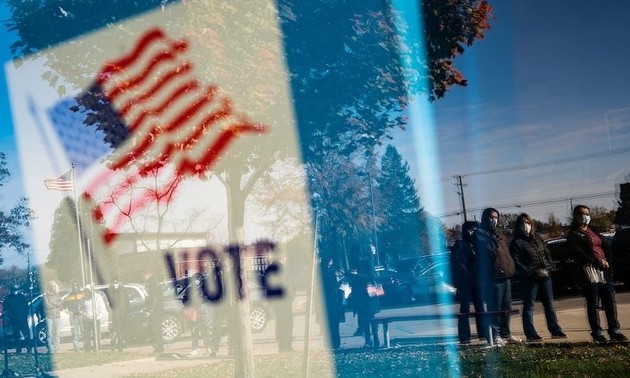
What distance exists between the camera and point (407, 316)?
7.38 m

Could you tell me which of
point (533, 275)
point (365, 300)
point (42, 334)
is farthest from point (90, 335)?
point (533, 275)

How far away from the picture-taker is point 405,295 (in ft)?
26.0

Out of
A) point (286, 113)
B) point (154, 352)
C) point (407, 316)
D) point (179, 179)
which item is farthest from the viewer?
point (154, 352)

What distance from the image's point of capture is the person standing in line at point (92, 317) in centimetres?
849

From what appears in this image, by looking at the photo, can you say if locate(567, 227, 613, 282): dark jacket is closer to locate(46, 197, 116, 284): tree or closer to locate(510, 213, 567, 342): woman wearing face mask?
locate(510, 213, 567, 342): woman wearing face mask

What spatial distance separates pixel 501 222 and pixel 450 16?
2.18m

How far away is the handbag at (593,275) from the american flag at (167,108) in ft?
11.4

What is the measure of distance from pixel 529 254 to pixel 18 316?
5346mm

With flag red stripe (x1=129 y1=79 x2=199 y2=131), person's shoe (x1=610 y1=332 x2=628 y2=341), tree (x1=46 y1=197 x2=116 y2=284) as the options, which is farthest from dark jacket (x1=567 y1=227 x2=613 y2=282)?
tree (x1=46 y1=197 x2=116 y2=284)

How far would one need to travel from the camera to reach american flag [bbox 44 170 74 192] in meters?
6.41

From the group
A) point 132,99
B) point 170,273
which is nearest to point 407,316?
point 170,273

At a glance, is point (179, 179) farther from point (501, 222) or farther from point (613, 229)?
point (613, 229)

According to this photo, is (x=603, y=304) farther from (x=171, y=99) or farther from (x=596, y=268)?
(x=171, y=99)

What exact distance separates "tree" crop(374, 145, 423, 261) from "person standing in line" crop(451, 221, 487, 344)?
0.42 m
